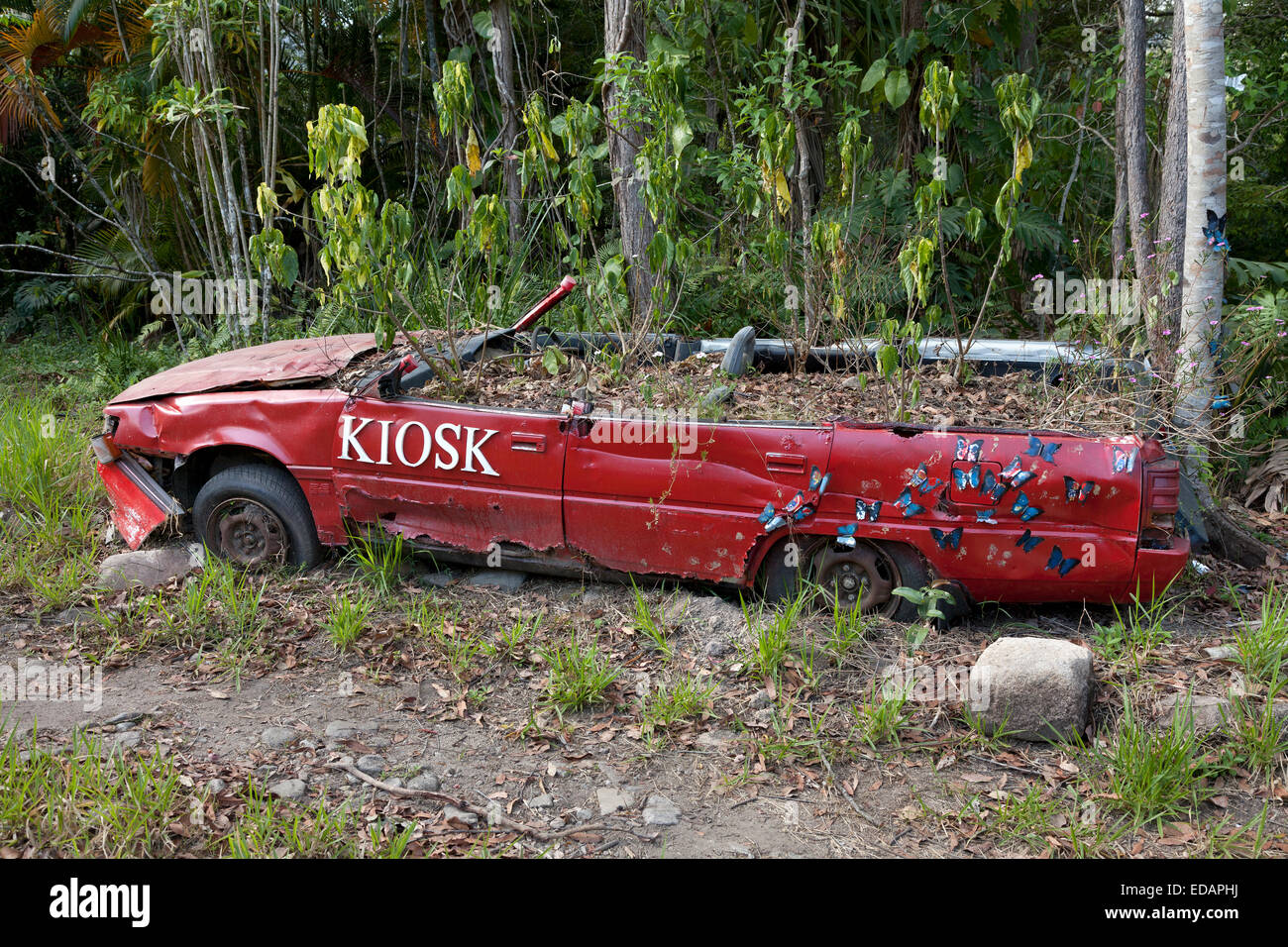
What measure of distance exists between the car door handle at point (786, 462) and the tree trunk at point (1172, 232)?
2.18 meters

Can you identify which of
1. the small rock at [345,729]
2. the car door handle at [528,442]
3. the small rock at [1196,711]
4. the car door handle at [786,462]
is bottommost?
the small rock at [345,729]

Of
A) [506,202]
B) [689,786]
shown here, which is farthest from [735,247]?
[689,786]

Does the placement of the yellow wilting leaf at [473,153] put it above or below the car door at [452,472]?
above

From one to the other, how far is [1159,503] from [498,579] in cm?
298

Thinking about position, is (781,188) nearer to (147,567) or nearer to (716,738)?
(716,738)

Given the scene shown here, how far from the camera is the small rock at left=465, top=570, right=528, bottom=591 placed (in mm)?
5012

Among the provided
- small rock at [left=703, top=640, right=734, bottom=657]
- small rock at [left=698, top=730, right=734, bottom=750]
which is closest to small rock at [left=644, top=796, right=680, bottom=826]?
small rock at [left=698, top=730, right=734, bottom=750]

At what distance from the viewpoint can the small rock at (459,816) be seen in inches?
134

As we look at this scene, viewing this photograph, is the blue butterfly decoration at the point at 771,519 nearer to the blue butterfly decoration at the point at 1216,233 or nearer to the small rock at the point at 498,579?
the small rock at the point at 498,579

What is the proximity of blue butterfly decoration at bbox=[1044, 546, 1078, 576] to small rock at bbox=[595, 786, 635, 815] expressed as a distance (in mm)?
1952

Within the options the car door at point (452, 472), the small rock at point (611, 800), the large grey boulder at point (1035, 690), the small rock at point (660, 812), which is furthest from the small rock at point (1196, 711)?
the car door at point (452, 472)

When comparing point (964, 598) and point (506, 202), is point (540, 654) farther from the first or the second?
point (506, 202)

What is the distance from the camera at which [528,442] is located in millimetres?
4637

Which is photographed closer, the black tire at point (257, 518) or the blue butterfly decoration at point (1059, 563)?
the blue butterfly decoration at point (1059, 563)
